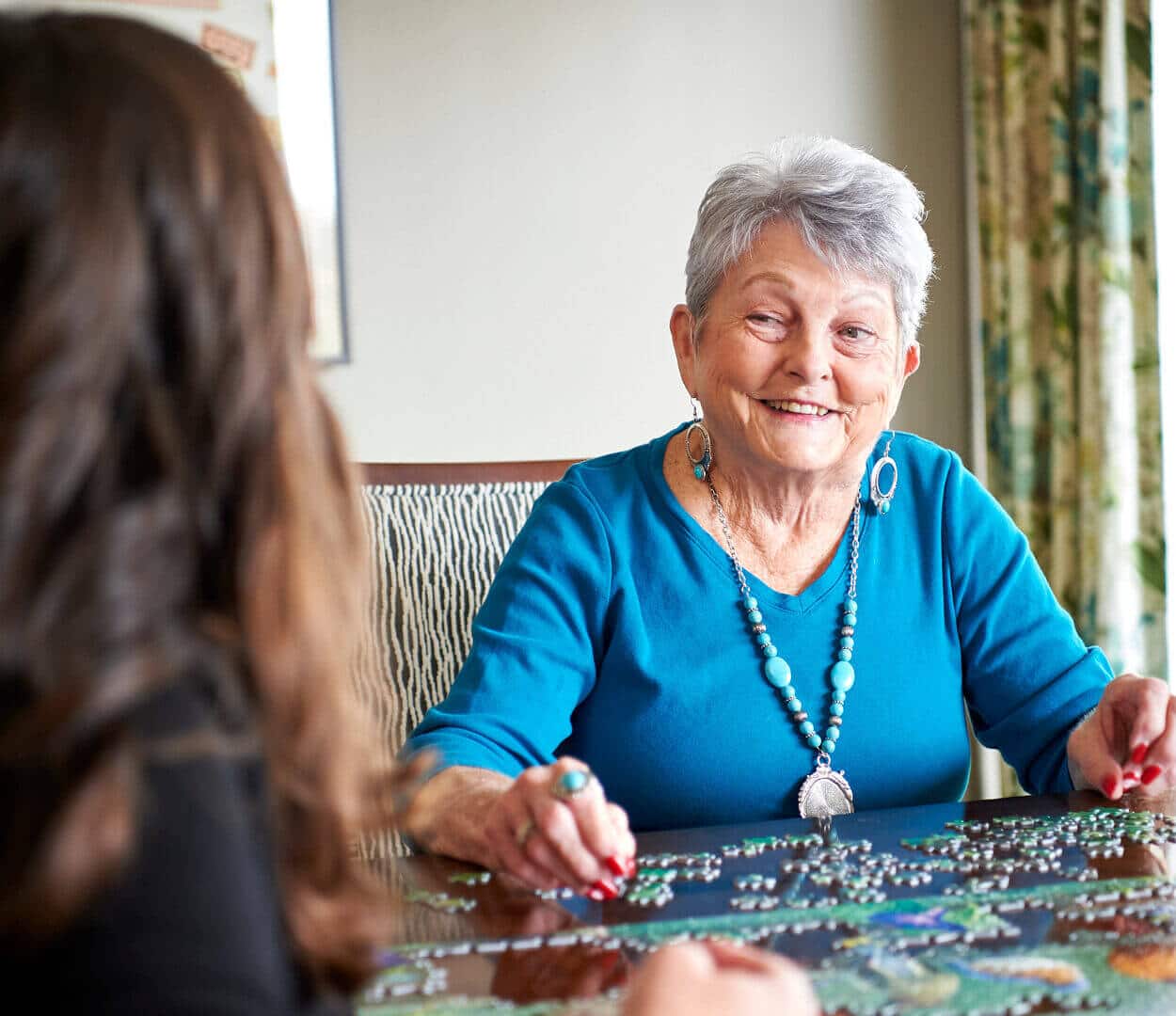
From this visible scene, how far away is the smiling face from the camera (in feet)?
6.02

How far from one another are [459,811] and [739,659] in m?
0.58

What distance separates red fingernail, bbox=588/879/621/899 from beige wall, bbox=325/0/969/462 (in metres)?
2.15

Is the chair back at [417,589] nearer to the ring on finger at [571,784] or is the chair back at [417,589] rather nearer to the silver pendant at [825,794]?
the silver pendant at [825,794]

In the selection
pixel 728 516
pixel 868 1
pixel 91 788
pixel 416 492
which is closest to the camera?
pixel 91 788

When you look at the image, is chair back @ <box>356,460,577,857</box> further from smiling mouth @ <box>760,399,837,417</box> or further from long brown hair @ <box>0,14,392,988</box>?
long brown hair @ <box>0,14,392,988</box>

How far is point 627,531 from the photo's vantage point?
188 cm

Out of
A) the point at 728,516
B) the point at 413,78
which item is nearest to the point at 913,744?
the point at 728,516

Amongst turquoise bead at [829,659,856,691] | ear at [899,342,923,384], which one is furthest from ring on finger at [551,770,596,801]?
ear at [899,342,923,384]

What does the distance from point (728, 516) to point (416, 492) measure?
0.59 metres

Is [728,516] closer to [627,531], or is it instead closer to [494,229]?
[627,531]

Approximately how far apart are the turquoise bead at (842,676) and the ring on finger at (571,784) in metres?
0.69

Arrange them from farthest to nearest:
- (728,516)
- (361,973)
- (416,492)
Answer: (416,492) → (728,516) → (361,973)

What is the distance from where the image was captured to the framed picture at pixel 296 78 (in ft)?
10.0

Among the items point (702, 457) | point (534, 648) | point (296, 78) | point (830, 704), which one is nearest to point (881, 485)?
point (702, 457)
